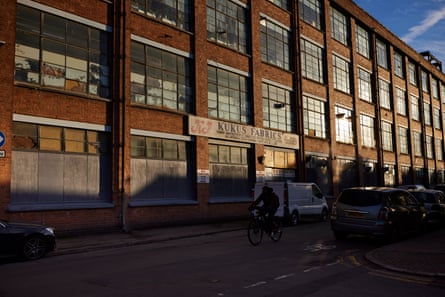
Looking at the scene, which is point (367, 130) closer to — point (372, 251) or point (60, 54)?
point (60, 54)

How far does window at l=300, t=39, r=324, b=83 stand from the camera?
29.4 m

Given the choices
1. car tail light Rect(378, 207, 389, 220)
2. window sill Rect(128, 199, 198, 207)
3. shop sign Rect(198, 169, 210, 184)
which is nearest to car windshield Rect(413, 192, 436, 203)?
car tail light Rect(378, 207, 389, 220)

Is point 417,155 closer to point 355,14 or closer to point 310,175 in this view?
point 355,14

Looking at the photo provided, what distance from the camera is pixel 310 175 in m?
28.6

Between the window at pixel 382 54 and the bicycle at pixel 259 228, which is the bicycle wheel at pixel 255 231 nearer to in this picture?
the bicycle at pixel 259 228

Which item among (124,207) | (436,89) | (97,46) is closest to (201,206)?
(124,207)

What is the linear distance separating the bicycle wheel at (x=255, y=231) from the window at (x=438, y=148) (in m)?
43.3

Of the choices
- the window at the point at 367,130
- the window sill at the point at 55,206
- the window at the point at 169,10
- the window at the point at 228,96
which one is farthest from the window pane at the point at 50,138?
the window at the point at 367,130

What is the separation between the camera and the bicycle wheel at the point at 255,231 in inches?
495

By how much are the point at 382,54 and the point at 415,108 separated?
29.6 feet

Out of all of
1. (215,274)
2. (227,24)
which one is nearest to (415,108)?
(227,24)

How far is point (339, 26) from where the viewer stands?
34500 mm

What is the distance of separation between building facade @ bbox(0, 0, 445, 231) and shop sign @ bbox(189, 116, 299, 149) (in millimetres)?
84

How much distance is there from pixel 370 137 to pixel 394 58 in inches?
422
